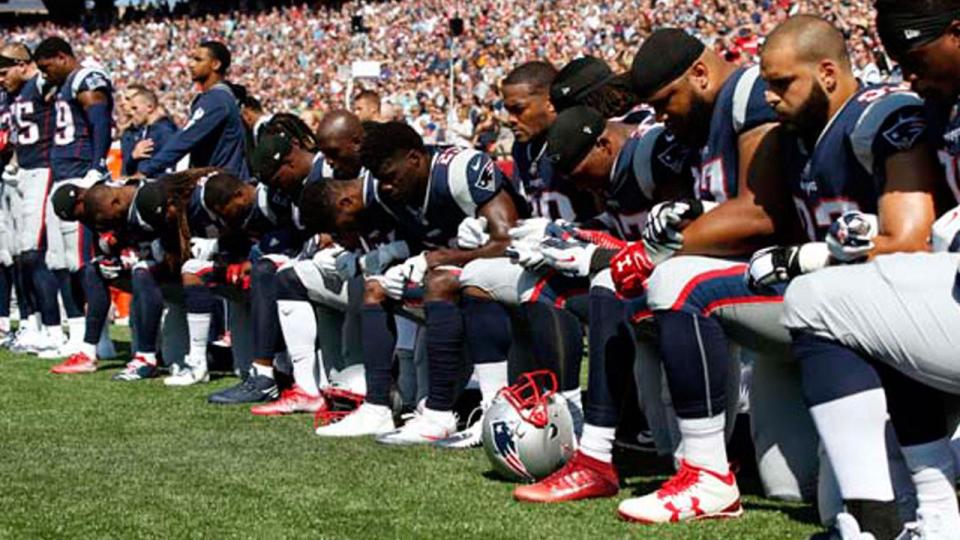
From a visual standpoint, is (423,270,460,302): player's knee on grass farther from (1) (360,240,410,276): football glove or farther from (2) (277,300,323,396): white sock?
(2) (277,300,323,396): white sock

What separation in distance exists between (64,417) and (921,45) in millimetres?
5083

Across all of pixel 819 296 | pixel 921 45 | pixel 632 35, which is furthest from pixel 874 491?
pixel 632 35

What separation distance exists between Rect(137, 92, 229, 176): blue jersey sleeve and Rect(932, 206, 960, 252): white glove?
665cm

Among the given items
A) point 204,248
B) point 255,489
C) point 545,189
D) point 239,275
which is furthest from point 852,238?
point 204,248

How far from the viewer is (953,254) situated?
11.7 ft

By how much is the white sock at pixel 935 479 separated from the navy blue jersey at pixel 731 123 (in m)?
1.29

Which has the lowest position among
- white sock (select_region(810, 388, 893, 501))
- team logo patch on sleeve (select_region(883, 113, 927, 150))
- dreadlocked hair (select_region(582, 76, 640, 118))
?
white sock (select_region(810, 388, 893, 501))

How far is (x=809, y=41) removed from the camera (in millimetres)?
4203

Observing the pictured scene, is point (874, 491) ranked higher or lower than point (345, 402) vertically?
higher

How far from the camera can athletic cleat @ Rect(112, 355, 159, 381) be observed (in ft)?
30.3

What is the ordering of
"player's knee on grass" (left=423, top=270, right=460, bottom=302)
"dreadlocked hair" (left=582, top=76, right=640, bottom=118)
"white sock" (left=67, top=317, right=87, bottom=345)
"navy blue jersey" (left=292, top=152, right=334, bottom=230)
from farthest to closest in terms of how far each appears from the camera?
"white sock" (left=67, top=317, right=87, bottom=345) → "navy blue jersey" (left=292, top=152, right=334, bottom=230) → "player's knee on grass" (left=423, top=270, right=460, bottom=302) → "dreadlocked hair" (left=582, top=76, right=640, bottom=118)

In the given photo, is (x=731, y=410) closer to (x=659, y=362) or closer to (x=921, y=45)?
(x=659, y=362)

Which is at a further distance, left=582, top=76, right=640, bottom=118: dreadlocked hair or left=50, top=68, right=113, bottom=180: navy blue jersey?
left=50, top=68, right=113, bottom=180: navy blue jersey

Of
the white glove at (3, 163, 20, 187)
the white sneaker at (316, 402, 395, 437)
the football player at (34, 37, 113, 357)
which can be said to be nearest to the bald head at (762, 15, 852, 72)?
the white sneaker at (316, 402, 395, 437)
